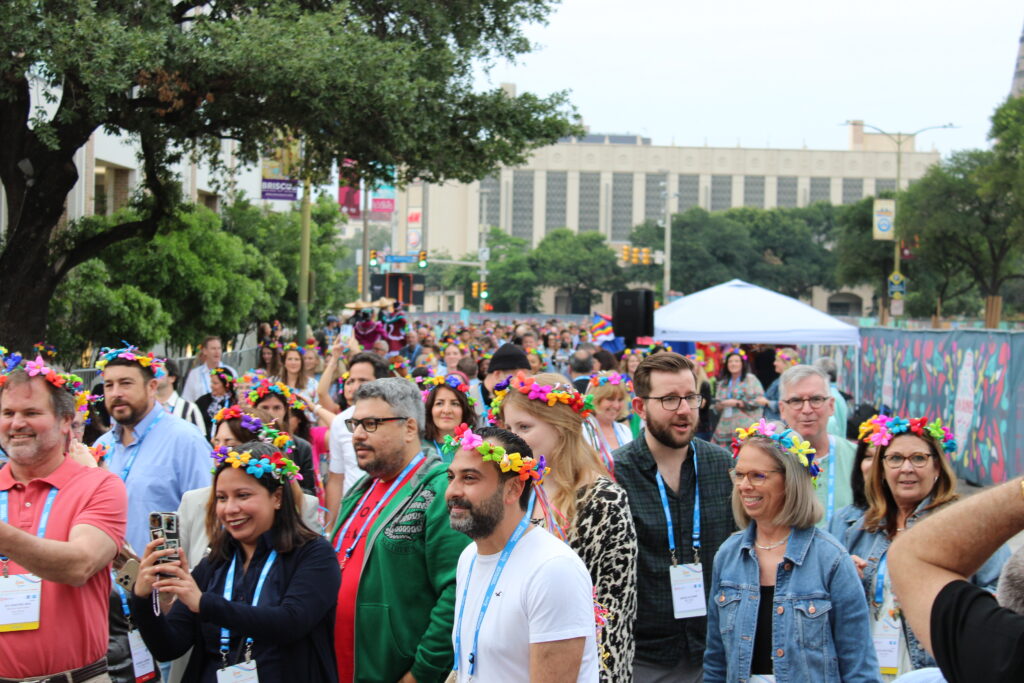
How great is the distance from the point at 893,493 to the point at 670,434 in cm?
103

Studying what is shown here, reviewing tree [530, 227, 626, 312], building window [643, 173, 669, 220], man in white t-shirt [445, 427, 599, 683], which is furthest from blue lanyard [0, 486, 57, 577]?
building window [643, 173, 669, 220]

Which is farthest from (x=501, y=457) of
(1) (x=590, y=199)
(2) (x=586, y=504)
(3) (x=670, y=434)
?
(1) (x=590, y=199)

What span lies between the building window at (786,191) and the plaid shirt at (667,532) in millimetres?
151922

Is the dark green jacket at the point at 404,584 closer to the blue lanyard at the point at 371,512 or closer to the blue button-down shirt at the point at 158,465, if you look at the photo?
the blue lanyard at the point at 371,512

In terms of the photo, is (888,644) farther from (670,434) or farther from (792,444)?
(670,434)

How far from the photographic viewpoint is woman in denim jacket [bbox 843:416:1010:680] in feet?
17.0

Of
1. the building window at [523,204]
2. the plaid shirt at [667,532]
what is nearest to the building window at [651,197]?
the building window at [523,204]

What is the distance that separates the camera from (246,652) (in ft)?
14.3

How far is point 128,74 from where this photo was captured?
12.8 meters

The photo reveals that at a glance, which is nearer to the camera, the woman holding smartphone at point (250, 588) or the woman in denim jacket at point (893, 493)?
the woman holding smartphone at point (250, 588)

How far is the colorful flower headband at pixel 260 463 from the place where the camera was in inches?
179

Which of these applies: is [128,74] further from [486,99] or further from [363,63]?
[486,99]

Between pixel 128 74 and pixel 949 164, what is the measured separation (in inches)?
2037

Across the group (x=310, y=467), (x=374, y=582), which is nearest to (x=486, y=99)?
(x=310, y=467)
